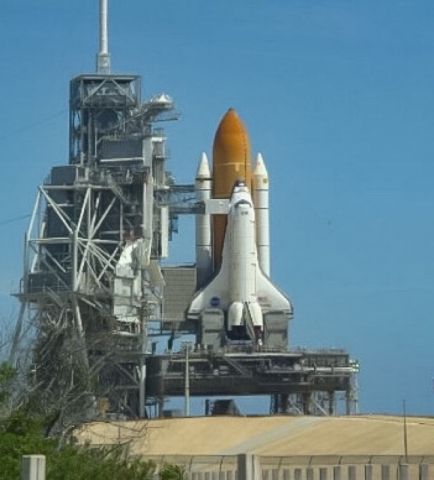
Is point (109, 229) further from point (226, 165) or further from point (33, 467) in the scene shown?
point (33, 467)

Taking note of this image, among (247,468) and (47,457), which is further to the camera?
(47,457)

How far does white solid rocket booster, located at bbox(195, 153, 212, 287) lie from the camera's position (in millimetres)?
91812

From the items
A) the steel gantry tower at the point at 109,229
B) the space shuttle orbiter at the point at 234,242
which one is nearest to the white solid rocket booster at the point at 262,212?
the space shuttle orbiter at the point at 234,242

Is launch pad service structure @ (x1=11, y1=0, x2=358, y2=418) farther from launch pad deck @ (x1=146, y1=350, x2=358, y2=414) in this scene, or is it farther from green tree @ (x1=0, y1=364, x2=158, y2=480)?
green tree @ (x1=0, y1=364, x2=158, y2=480)

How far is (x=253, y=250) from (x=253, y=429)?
18.7 m

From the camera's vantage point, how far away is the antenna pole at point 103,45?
9012cm

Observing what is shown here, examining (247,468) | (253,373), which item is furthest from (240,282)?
(247,468)

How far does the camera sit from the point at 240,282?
288 ft

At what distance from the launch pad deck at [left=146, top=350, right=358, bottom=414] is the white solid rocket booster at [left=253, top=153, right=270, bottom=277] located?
695cm

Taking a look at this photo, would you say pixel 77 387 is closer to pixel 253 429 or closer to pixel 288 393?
pixel 253 429

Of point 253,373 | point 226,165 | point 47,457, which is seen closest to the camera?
point 47,457

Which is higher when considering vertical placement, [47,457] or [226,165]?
[226,165]

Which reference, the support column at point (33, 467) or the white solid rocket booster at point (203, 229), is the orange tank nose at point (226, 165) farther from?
the support column at point (33, 467)

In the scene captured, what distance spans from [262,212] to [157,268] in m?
9.12
